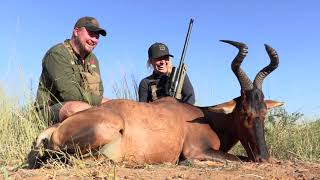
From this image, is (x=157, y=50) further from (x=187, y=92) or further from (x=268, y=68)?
(x=268, y=68)

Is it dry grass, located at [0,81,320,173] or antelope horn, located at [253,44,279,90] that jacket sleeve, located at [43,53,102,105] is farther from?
antelope horn, located at [253,44,279,90]

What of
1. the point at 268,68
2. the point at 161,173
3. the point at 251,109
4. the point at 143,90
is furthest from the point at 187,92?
the point at 161,173

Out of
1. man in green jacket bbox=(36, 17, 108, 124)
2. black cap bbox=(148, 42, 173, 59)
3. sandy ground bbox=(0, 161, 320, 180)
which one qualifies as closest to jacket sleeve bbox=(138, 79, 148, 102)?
black cap bbox=(148, 42, 173, 59)

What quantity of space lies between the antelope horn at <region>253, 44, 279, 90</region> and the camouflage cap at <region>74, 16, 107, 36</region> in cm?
228

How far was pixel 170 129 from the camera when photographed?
562 cm

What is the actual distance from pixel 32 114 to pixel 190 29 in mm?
2960

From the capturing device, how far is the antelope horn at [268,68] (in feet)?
19.3

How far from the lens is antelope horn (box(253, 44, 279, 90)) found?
5.89 meters

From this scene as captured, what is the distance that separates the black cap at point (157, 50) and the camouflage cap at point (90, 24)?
119 centimetres

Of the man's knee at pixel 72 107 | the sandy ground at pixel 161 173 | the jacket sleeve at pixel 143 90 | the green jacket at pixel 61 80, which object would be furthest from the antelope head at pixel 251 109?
the jacket sleeve at pixel 143 90

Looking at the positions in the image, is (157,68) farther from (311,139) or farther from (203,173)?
(203,173)

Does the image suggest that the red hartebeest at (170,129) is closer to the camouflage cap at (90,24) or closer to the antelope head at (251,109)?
the antelope head at (251,109)

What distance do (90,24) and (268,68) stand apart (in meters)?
2.53

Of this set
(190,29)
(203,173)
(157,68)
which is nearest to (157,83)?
(157,68)
